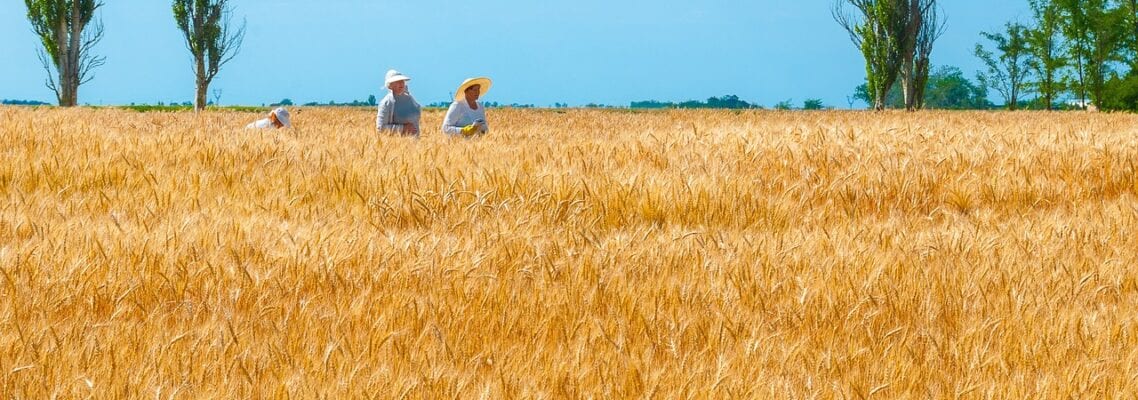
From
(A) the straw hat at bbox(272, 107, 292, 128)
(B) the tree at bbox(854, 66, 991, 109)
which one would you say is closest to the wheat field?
(A) the straw hat at bbox(272, 107, 292, 128)

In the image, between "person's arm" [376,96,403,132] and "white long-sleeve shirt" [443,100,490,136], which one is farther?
"white long-sleeve shirt" [443,100,490,136]

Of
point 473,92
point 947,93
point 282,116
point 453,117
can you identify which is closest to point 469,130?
point 453,117

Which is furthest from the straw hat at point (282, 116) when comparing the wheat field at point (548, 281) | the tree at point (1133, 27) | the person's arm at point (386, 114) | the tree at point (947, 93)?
the tree at point (947, 93)

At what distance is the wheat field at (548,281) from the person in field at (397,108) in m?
4.63

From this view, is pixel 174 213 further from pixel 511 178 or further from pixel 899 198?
pixel 899 198

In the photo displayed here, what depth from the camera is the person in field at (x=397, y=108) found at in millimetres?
10633

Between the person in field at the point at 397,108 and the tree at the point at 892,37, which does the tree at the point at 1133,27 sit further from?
the person in field at the point at 397,108

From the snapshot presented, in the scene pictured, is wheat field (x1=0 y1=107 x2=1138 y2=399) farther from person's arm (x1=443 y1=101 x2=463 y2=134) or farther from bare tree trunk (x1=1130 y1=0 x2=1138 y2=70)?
bare tree trunk (x1=1130 y1=0 x2=1138 y2=70)

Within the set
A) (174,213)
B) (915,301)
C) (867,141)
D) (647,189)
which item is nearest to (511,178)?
(647,189)

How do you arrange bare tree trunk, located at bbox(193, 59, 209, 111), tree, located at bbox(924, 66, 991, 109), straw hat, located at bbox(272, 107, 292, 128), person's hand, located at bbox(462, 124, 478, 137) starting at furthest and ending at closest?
tree, located at bbox(924, 66, 991, 109) < bare tree trunk, located at bbox(193, 59, 209, 111) < straw hat, located at bbox(272, 107, 292, 128) < person's hand, located at bbox(462, 124, 478, 137)

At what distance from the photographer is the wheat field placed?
2189 mm

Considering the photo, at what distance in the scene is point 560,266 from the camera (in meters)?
3.31

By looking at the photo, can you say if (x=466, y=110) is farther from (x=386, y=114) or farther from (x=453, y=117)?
(x=386, y=114)

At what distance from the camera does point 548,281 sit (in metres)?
3.12
